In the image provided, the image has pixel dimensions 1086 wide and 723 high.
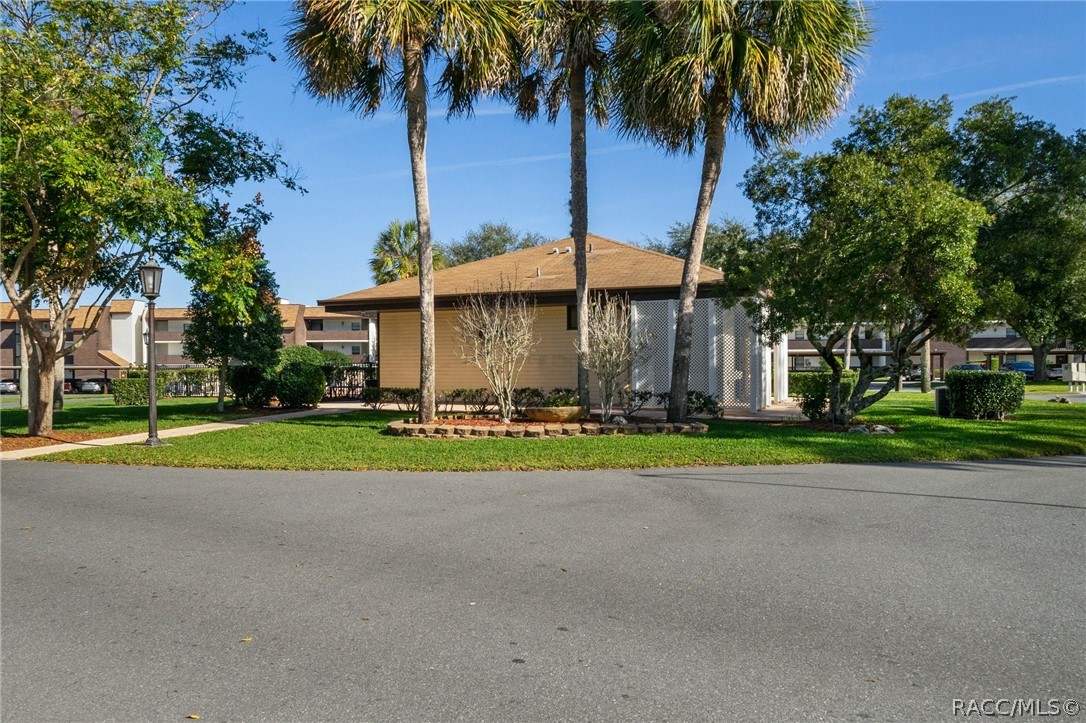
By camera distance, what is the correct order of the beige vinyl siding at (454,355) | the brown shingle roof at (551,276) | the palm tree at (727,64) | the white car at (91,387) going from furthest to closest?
1. the white car at (91,387)
2. the beige vinyl siding at (454,355)
3. the brown shingle roof at (551,276)
4. the palm tree at (727,64)

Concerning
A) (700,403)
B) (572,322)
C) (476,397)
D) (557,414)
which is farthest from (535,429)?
(572,322)

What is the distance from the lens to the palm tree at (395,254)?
34281 millimetres

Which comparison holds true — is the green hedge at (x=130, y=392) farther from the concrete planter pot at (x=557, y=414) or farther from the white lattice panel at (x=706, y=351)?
the concrete planter pot at (x=557, y=414)

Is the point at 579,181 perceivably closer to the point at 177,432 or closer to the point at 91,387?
the point at 177,432

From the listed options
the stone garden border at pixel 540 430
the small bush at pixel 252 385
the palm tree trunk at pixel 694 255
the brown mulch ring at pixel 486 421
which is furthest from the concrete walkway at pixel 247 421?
the stone garden border at pixel 540 430

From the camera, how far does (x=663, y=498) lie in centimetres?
856

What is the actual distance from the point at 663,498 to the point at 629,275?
42.4ft

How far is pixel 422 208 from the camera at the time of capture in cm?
1516

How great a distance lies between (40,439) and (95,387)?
4734cm

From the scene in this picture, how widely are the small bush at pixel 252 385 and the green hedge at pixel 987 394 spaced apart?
18232 mm

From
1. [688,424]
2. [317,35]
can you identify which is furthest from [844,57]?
[317,35]

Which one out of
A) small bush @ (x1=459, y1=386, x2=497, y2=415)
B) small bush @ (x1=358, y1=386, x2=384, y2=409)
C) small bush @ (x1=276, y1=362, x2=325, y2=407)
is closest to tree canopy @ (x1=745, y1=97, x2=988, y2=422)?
small bush @ (x1=459, y1=386, x2=497, y2=415)

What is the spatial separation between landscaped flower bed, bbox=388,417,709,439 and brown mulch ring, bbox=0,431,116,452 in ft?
20.9

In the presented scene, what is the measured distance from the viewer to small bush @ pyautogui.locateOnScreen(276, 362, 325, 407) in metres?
22.6
